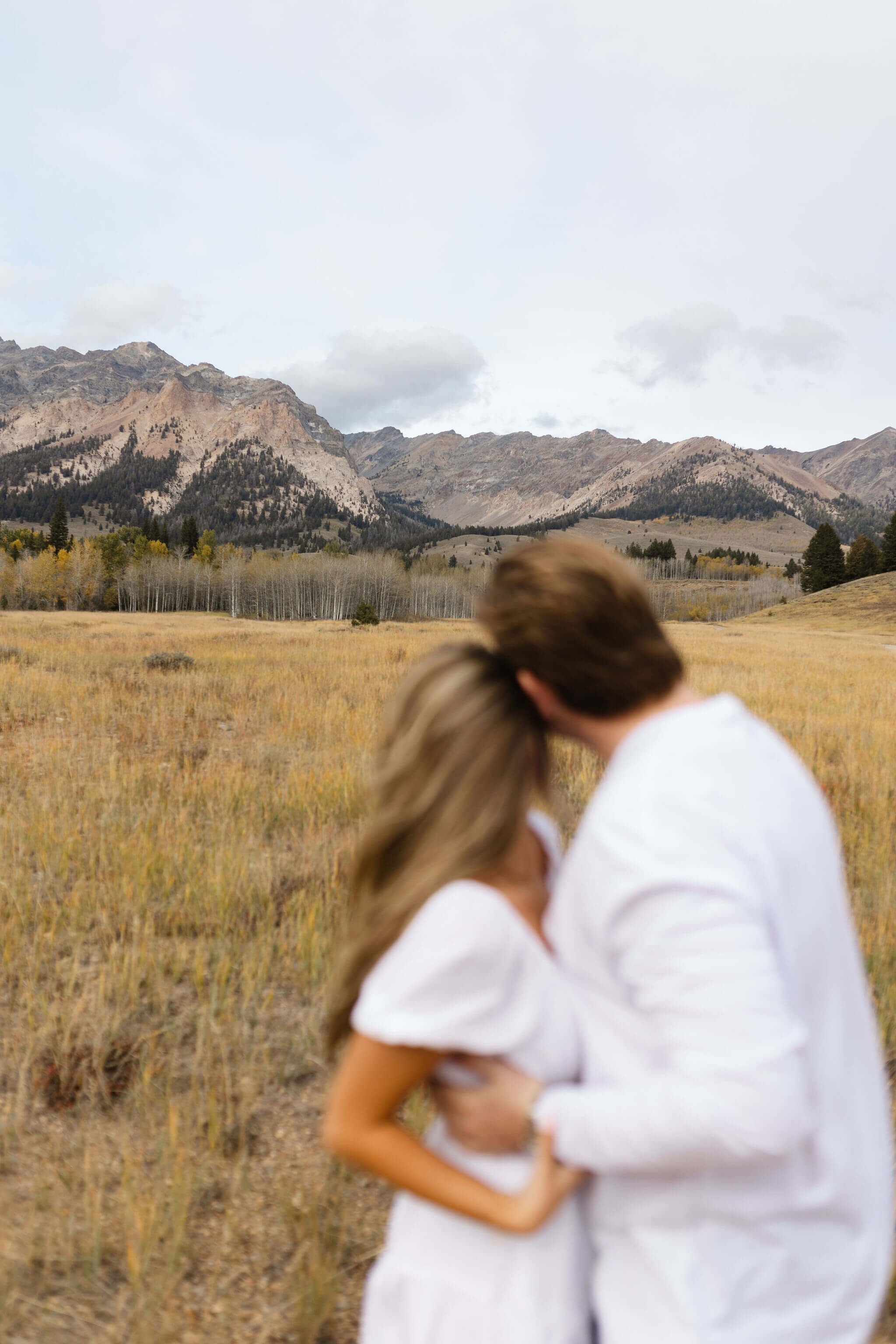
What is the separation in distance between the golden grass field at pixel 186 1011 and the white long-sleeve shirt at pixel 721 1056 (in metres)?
0.14

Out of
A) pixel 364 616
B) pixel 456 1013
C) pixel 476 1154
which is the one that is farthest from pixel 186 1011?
pixel 364 616

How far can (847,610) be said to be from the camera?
5628 cm

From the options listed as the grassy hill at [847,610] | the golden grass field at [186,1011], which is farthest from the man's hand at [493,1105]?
the grassy hill at [847,610]

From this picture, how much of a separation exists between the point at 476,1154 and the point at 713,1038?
1.99 feet

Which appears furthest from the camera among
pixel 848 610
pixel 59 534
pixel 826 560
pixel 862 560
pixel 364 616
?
pixel 59 534

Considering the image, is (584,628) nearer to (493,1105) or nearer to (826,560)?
(493,1105)

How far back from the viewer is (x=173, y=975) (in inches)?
153

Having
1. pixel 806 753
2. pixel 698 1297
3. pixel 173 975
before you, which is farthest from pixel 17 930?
pixel 806 753

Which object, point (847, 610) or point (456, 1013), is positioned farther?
point (847, 610)

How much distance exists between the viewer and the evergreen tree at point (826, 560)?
8175 centimetres

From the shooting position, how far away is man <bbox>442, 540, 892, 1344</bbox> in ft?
3.52

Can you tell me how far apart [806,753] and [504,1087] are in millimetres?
8941

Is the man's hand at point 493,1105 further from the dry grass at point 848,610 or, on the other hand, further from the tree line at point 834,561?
the tree line at point 834,561

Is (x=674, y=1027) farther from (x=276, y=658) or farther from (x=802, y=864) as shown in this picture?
(x=276, y=658)
